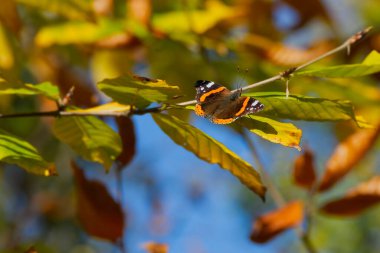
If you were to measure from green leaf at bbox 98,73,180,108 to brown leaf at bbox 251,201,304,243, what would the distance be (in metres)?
0.39

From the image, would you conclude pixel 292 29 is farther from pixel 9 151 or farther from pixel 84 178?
pixel 9 151

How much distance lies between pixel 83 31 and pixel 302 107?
0.59 m

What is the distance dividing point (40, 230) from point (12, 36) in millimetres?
1811

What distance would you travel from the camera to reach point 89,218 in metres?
0.85

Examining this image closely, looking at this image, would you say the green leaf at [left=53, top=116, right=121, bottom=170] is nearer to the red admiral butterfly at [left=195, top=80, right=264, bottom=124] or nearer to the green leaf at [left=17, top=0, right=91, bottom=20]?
the red admiral butterfly at [left=195, top=80, right=264, bottom=124]

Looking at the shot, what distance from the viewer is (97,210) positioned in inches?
33.3

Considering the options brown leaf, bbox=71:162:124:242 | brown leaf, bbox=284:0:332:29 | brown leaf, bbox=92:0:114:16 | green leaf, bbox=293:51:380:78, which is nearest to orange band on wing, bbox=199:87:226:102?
green leaf, bbox=293:51:380:78

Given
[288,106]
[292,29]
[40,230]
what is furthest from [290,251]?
[288,106]

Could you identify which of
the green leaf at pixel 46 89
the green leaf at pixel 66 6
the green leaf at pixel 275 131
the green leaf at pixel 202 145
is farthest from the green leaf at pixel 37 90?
Answer: the green leaf at pixel 66 6

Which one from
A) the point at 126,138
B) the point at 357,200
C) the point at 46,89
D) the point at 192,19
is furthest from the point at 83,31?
the point at 357,200

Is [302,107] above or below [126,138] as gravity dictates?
below

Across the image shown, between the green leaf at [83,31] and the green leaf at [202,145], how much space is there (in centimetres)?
46

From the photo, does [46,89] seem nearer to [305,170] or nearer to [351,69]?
[351,69]

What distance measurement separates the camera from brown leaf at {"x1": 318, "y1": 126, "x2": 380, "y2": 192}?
948mm
